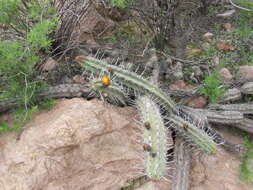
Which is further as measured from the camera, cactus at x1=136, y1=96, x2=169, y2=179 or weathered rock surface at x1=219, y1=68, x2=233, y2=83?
weathered rock surface at x1=219, y1=68, x2=233, y2=83

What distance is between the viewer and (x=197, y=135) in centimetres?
252

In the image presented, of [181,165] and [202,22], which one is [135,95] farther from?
[202,22]

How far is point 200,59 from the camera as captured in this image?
3.77 m

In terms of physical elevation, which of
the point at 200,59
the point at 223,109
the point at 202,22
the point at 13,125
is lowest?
the point at 13,125

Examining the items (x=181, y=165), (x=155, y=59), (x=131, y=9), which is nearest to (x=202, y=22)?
(x=131, y=9)

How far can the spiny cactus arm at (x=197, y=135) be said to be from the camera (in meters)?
2.46

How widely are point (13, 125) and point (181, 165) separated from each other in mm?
1521

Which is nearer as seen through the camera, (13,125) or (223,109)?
(13,125)

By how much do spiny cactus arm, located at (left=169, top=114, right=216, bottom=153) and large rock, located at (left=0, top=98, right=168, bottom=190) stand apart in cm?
41

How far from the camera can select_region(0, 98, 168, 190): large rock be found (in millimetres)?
2320

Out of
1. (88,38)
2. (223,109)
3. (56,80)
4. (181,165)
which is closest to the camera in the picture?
(181,165)

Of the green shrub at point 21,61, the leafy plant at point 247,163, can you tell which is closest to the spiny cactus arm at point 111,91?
the green shrub at point 21,61

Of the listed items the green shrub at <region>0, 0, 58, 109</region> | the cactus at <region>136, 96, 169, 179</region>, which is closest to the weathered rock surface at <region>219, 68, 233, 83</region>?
the cactus at <region>136, 96, 169, 179</region>

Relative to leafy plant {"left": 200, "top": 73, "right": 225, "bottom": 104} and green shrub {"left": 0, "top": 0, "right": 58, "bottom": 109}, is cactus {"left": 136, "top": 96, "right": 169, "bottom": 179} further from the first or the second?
green shrub {"left": 0, "top": 0, "right": 58, "bottom": 109}
